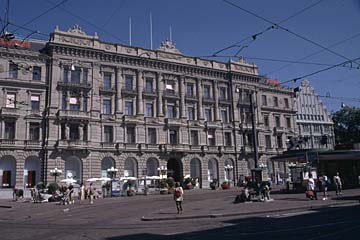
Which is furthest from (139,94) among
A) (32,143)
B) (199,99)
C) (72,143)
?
(32,143)

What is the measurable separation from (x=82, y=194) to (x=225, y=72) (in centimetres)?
3556

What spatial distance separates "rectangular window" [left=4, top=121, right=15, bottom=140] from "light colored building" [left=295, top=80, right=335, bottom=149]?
5454 centimetres

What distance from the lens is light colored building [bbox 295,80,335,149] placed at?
7788cm

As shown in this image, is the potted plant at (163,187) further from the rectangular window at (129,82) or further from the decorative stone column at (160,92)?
the rectangular window at (129,82)

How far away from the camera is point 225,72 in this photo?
214 feet

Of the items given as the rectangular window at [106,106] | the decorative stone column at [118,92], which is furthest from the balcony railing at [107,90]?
the rectangular window at [106,106]

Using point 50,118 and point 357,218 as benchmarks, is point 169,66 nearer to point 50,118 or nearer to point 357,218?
point 50,118

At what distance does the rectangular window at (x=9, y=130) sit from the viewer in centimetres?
4628

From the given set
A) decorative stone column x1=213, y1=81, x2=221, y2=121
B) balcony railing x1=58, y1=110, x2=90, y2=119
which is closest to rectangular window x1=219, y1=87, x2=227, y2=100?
decorative stone column x1=213, y1=81, x2=221, y2=121

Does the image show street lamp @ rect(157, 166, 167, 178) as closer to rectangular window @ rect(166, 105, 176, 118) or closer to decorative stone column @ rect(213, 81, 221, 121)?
rectangular window @ rect(166, 105, 176, 118)

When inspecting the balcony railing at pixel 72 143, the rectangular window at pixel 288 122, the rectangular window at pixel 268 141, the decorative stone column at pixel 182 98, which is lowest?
the balcony railing at pixel 72 143

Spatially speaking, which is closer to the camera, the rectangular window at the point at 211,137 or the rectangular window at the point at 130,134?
the rectangular window at the point at 130,134

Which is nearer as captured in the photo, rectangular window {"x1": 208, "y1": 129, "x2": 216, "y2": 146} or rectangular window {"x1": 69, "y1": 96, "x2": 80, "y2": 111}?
rectangular window {"x1": 69, "y1": 96, "x2": 80, "y2": 111}

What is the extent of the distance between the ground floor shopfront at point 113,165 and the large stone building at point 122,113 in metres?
0.13
